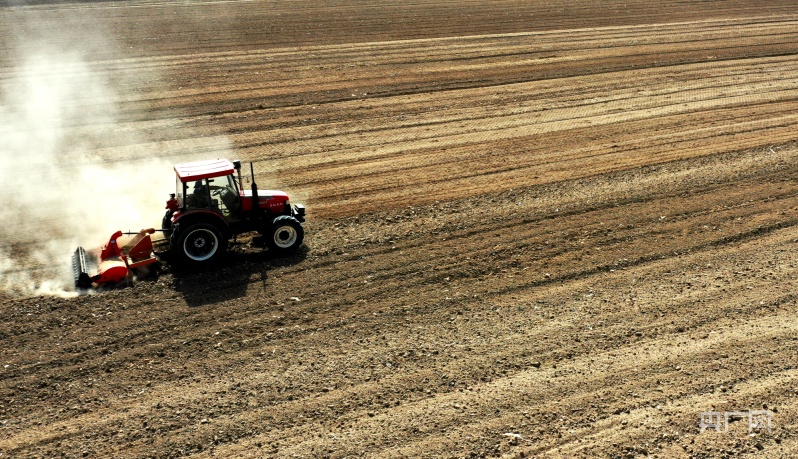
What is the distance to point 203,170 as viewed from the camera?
12.2 metres

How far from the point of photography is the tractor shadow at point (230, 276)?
38.1 ft

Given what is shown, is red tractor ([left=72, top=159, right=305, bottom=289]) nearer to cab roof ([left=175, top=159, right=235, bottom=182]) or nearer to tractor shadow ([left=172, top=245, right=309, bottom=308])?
cab roof ([left=175, top=159, right=235, bottom=182])

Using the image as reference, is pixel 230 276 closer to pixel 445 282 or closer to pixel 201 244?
pixel 201 244

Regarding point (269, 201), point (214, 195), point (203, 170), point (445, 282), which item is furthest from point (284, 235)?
point (445, 282)

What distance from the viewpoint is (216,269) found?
12.4 metres

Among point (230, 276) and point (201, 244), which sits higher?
point (201, 244)

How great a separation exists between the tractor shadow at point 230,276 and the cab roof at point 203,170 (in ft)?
4.81

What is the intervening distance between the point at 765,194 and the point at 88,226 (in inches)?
503

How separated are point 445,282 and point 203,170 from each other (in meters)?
4.16

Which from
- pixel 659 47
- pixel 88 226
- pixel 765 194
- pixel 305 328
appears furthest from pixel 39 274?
pixel 659 47

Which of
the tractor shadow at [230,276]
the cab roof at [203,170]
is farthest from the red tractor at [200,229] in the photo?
the tractor shadow at [230,276]

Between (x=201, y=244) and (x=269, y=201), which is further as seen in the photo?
(x=269, y=201)

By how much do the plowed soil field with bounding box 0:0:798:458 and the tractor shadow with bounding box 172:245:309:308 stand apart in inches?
1.8

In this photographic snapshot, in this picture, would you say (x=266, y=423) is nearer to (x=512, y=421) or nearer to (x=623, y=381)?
(x=512, y=421)
